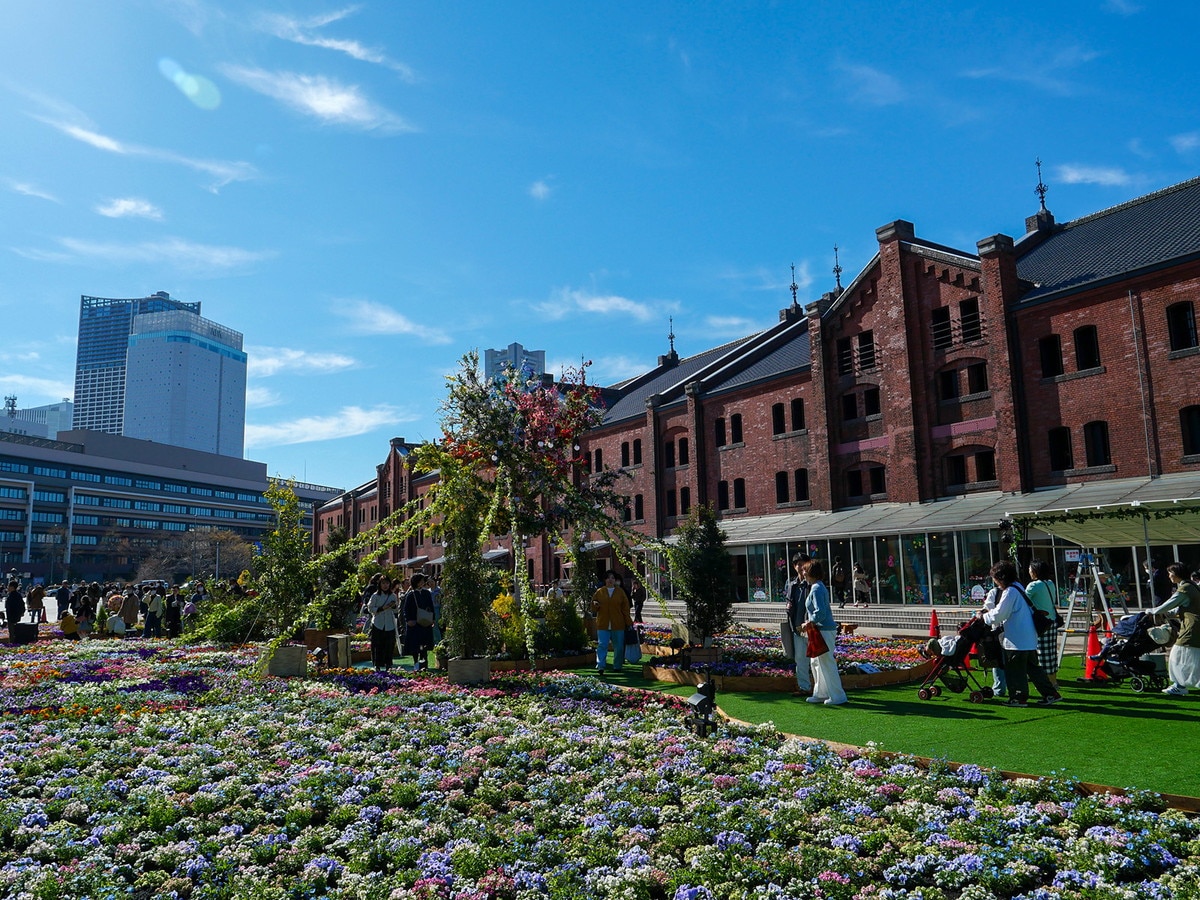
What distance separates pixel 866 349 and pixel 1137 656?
23683mm

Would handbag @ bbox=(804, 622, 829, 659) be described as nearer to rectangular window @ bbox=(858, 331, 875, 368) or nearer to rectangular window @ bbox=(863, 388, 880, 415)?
rectangular window @ bbox=(863, 388, 880, 415)

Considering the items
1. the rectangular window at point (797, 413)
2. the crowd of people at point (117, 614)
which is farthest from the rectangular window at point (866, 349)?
the crowd of people at point (117, 614)

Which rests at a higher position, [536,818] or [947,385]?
[947,385]

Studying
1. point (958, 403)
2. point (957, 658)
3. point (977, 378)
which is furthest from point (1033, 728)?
point (977, 378)

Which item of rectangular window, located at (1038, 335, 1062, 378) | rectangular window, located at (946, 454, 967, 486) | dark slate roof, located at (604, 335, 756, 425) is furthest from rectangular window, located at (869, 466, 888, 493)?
dark slate roof, located at (604, 335, 756, 425)

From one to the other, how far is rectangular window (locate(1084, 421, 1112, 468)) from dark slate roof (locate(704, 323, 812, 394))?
13.3 metres

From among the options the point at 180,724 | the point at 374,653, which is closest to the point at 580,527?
the point at 374,653

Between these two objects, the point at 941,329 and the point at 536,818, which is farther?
the point at 941,329

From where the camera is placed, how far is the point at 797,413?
126 feet

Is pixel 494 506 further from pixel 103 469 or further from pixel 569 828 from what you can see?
pixel 103 469

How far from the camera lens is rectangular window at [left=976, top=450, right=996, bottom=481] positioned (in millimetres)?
30766

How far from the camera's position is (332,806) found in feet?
27.5

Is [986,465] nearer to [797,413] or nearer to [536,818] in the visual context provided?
[797,413]

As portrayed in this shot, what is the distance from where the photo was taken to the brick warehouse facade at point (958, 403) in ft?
87.0
